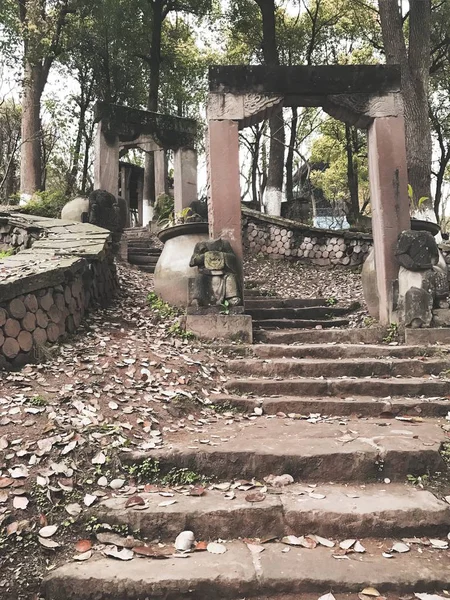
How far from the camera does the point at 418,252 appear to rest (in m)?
5.66

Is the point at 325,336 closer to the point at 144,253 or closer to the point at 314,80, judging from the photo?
the point at 314,80

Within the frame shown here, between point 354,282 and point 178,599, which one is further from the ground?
point 354,282

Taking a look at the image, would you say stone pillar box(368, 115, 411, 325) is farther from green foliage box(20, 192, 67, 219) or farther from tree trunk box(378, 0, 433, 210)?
green foliage box(20, 192, 67, 219)

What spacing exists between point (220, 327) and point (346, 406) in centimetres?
183

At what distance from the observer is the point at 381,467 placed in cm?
315

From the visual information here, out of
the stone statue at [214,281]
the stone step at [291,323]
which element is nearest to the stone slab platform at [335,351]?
the stone statue at [214,281]

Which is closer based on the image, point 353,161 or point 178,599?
point 178,599

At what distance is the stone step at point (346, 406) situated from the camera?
13.5 feet

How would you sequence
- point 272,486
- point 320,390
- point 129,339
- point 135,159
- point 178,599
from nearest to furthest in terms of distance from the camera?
1. point 178,599
2. point 272,486
3. point 320,390
4. point 129,339
5. point 135,159

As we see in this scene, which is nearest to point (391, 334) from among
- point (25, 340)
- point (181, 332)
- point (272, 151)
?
point (181, 332)

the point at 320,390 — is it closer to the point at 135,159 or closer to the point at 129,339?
the point at 129,339

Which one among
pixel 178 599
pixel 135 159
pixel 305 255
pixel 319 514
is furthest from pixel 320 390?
pixel 135 159

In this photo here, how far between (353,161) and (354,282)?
1424cm

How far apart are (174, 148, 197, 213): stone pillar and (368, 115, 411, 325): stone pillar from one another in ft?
Answer: 23.4
